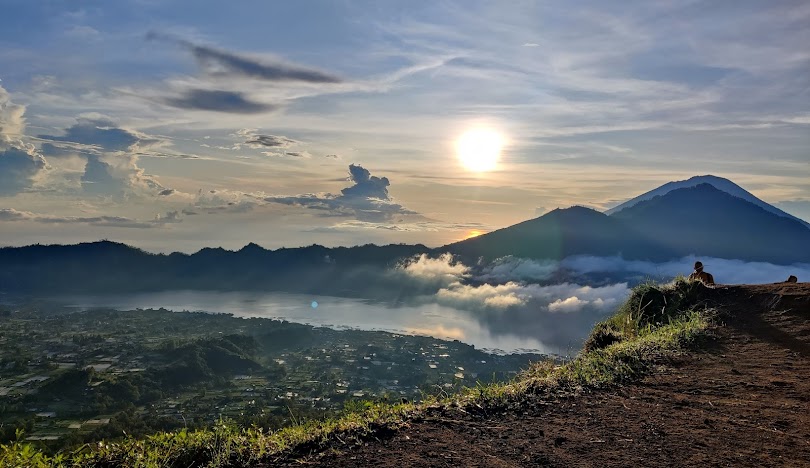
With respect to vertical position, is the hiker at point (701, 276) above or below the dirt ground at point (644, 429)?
above

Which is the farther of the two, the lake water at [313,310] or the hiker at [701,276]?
the lake water at [313,310]

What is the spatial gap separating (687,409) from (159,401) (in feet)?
160

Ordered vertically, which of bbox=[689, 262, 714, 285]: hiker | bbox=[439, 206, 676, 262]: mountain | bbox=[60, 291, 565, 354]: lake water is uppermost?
bbox=[439, 206, 676, 262]: mountain

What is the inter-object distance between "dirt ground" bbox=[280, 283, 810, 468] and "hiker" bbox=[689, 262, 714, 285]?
574 centimetres

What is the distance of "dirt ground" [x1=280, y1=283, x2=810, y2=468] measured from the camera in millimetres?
3822

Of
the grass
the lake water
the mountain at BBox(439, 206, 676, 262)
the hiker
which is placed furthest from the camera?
the mountain at BBox(439, 206, 676, 262)

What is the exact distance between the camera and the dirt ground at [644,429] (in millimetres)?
3822

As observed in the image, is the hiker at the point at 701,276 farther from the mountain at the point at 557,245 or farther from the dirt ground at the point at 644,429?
the mountain at the point at 557,245

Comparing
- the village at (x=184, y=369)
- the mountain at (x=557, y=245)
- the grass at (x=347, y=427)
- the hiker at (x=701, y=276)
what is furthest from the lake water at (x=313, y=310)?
the grass at (x=347, y=427)

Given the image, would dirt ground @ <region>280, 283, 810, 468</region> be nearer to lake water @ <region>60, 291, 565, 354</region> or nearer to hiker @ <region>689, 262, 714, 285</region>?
hiker @ <region>689, 262, 714, 285</region>

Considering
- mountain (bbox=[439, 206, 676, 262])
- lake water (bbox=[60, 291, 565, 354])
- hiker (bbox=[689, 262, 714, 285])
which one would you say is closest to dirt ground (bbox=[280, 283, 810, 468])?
hiker (bbox=[689, 262, 714, 285])

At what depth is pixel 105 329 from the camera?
93.9m

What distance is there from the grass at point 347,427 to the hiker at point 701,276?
384 centimetres

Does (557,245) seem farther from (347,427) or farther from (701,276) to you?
(347,427)
